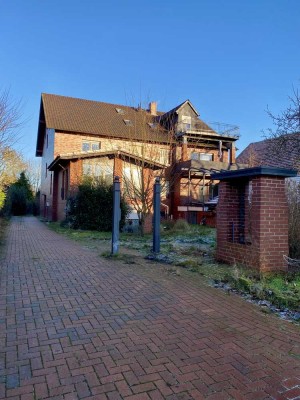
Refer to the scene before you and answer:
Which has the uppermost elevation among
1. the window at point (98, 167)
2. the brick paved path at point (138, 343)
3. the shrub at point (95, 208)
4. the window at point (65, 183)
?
the window at point (98, 167)

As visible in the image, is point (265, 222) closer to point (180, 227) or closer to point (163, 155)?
point (163, 155)

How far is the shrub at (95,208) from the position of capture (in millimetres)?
14922

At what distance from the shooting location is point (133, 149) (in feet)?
45.0

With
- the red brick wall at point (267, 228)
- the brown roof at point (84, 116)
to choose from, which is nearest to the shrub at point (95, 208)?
the brown roof at point (84, 116)

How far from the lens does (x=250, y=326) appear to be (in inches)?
147

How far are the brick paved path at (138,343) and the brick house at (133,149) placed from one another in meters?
9.13

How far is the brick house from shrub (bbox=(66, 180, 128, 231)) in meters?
1.03

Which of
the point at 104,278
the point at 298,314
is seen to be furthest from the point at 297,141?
the point at 104,278

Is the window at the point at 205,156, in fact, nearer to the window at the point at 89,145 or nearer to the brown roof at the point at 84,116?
the brown roof at the point at 84,116

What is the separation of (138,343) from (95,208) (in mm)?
12034

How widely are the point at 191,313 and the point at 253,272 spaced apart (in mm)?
2124

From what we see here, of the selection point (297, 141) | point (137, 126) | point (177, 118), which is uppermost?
point (177, 118)

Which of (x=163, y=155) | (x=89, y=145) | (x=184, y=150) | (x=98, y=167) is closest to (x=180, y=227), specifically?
(x=163, y=155)

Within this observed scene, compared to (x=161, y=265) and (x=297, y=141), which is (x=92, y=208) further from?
(x=297, y=141)
